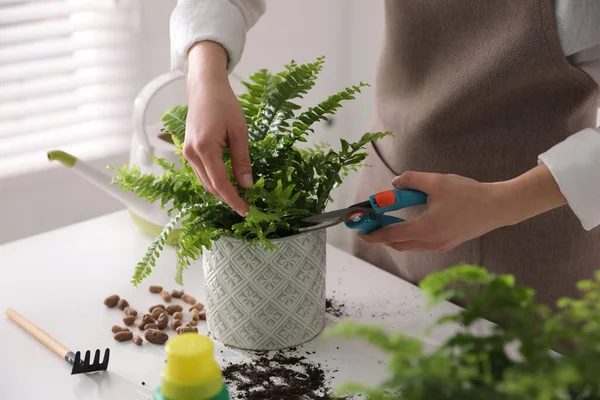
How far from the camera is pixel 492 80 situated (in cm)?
109

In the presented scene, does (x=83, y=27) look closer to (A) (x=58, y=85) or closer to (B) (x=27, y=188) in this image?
(A) (x=58, y=85)

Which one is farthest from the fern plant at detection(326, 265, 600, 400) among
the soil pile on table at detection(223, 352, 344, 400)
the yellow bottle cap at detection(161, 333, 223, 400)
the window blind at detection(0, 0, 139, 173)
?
the window blind at detection(0, 0, 139, 173)

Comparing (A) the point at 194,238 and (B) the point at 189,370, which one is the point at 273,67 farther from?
(B) the point at 189,370

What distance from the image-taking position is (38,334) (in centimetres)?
99

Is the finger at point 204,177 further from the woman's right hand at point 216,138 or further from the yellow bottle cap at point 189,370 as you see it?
the yellow bottle cap at point 189,370

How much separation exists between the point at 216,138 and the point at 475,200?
0.32 meters

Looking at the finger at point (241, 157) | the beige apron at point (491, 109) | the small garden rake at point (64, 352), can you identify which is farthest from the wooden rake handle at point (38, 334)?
the beige apron at point (491, 109)

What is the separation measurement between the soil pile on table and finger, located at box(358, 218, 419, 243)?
18 cm

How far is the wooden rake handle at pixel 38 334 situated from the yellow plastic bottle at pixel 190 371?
33 centimetres

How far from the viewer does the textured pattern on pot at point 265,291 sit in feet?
2.99

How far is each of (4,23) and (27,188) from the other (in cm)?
40

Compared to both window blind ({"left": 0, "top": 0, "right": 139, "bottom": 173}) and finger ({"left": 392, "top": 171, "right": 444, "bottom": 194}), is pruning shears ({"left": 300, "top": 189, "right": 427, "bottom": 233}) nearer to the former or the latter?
finger ({"left": 392, "top": 171, "right": 444, "bottom": 194})

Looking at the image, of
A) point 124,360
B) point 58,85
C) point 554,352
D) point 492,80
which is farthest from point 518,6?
point 58,85

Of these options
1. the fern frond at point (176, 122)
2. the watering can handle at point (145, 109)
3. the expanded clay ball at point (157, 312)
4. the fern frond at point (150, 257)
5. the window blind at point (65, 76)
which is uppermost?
the window blind at point (65, 76)
